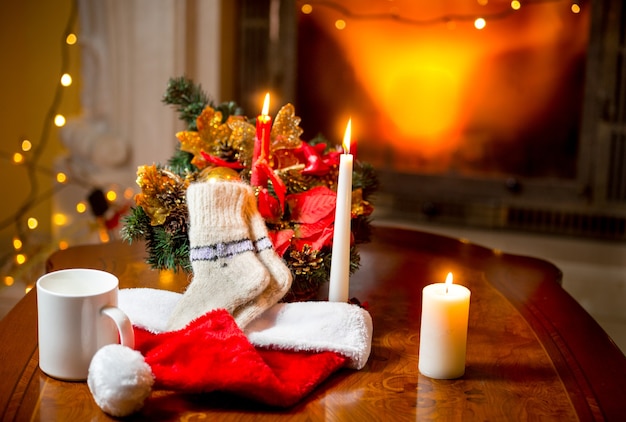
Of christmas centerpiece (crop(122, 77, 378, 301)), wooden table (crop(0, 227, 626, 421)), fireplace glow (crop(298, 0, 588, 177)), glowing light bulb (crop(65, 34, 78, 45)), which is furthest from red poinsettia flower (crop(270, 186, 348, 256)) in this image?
glowing light bulb (crop(65, 34, 78, 45))

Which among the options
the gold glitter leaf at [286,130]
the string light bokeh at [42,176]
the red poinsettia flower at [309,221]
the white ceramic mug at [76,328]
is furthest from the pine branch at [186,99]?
the string light bokeh at [42,176]

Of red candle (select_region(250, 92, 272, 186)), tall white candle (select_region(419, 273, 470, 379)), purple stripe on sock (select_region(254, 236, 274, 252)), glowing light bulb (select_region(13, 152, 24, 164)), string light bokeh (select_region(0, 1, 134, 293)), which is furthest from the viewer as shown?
string light bokeh (select_region(0, 1, 134, 293))

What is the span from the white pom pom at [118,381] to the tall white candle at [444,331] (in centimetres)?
29

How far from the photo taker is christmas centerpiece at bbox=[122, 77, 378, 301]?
0.97 meters

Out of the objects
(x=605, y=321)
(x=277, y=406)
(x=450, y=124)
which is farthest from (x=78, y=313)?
(x=450, y=124)

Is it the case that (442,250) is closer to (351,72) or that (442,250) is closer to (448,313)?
(448,313)

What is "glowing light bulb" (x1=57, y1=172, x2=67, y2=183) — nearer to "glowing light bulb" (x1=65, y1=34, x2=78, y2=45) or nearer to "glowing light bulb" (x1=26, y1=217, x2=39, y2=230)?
"glowing light bulb" (x1=26, y1=217, x2=39, y2=230)

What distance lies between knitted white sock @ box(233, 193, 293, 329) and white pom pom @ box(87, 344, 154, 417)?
156 mm

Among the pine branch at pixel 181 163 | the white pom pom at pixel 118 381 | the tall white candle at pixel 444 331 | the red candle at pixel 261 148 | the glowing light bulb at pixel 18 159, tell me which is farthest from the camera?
the glowing light bulb at pixel 18 159

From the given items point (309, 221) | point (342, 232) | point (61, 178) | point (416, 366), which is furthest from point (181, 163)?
point (61, 178)

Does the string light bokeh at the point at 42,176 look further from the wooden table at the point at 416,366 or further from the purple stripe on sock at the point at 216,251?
the purple stripe on sock at the point at 216,251

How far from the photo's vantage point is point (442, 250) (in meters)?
1.41

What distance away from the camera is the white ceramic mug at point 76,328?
77 centimetres

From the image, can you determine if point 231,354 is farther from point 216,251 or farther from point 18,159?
point 18,159
